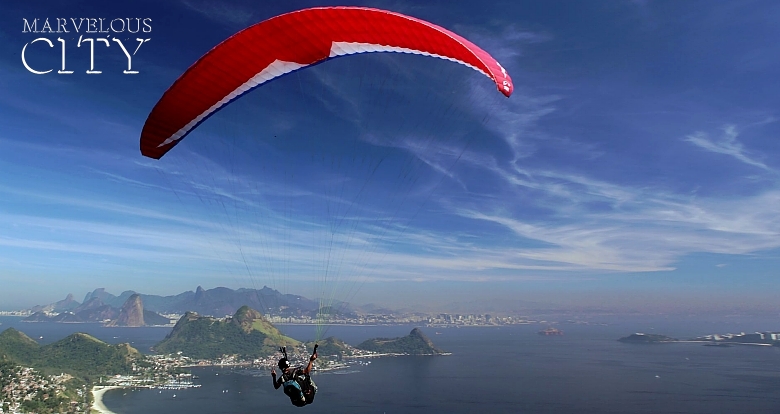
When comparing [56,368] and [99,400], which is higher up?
[56,368]

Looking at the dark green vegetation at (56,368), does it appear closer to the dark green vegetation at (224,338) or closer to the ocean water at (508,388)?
the ocean water at (508,388)

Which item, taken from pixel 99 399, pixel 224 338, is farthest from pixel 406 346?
pixel 99 399

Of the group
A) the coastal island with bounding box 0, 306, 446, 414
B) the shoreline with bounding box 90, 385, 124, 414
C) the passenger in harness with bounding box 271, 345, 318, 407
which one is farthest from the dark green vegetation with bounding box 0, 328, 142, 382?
the passenger in harness with bounding box 271, 345, 318, 407

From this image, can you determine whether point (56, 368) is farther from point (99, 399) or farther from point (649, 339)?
point (649, 339)

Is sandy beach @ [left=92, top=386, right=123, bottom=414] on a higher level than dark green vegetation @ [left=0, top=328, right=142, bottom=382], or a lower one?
lower

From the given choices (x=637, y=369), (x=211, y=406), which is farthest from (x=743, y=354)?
(x=211, y=406)

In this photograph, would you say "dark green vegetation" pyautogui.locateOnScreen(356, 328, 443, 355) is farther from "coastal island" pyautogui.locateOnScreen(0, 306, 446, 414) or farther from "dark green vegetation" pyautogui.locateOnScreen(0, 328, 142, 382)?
"dark green vegetation" pyautogui.locateOnScreen(0, 328, 142, 382)
